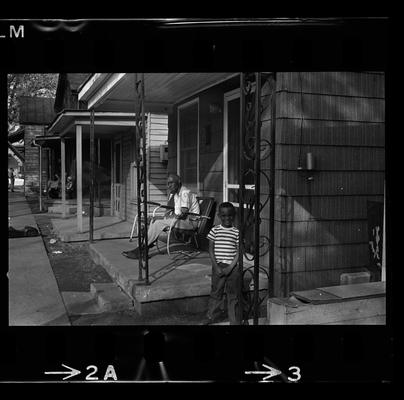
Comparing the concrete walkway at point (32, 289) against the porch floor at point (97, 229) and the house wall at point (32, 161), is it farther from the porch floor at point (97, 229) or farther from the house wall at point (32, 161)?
the house wall at point (32, 161)

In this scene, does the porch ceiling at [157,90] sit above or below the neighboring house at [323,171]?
above

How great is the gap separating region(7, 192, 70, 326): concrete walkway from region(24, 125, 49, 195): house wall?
544 inches

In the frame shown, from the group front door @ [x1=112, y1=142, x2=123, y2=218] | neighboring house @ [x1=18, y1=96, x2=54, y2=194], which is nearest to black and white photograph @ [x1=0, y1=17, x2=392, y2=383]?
front door @ [x1=112, y1=142, x2=123, y2=218]

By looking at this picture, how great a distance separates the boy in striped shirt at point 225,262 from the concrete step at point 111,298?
106 centimetres

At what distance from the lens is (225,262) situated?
173 inches

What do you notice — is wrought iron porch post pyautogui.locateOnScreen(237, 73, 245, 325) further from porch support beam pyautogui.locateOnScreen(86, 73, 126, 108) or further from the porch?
porch support beam pyautogui.locateOnScreen(86, 73, 126, 108)

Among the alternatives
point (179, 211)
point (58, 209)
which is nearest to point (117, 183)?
point (58, 209)

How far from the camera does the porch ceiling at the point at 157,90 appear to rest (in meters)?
6.17

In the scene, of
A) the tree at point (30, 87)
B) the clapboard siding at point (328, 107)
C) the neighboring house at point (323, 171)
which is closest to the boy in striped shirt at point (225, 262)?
the neighboring house at point (323, 171)
